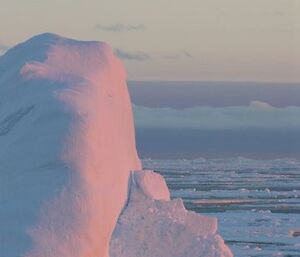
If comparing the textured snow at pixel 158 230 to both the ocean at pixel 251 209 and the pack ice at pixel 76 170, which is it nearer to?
the pack ice at pixel 76 170

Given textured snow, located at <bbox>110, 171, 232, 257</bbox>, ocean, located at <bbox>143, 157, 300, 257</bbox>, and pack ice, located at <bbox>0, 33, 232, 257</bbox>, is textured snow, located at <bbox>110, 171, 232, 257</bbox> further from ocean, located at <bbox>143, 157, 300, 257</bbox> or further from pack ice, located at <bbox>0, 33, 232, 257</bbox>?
ocean, located at <bbox>143, 157, 300, 257</bbox>

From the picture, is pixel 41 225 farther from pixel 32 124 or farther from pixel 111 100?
pixel 111 100

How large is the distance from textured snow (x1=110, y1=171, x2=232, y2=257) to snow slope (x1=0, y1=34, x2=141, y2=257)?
21cm

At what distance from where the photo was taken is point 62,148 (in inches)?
396

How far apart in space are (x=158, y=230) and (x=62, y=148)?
6.03 ft

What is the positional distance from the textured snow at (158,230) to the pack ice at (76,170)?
0.04ft

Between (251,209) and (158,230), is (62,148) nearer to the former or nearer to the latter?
(158,230)

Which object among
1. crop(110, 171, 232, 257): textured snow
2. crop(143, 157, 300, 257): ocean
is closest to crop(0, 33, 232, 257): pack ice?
crop(110, 171, 232, 257): textured snow

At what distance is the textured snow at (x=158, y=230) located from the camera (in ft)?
36.2

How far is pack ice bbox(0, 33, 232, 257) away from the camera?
379 inches

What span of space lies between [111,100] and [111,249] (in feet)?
5.89

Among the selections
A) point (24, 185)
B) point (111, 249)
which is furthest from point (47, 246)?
point (111, 249)

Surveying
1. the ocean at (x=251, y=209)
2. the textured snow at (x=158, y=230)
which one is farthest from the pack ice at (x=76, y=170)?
the ocean at (x=251, y=209)

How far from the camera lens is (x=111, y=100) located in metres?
11.5
